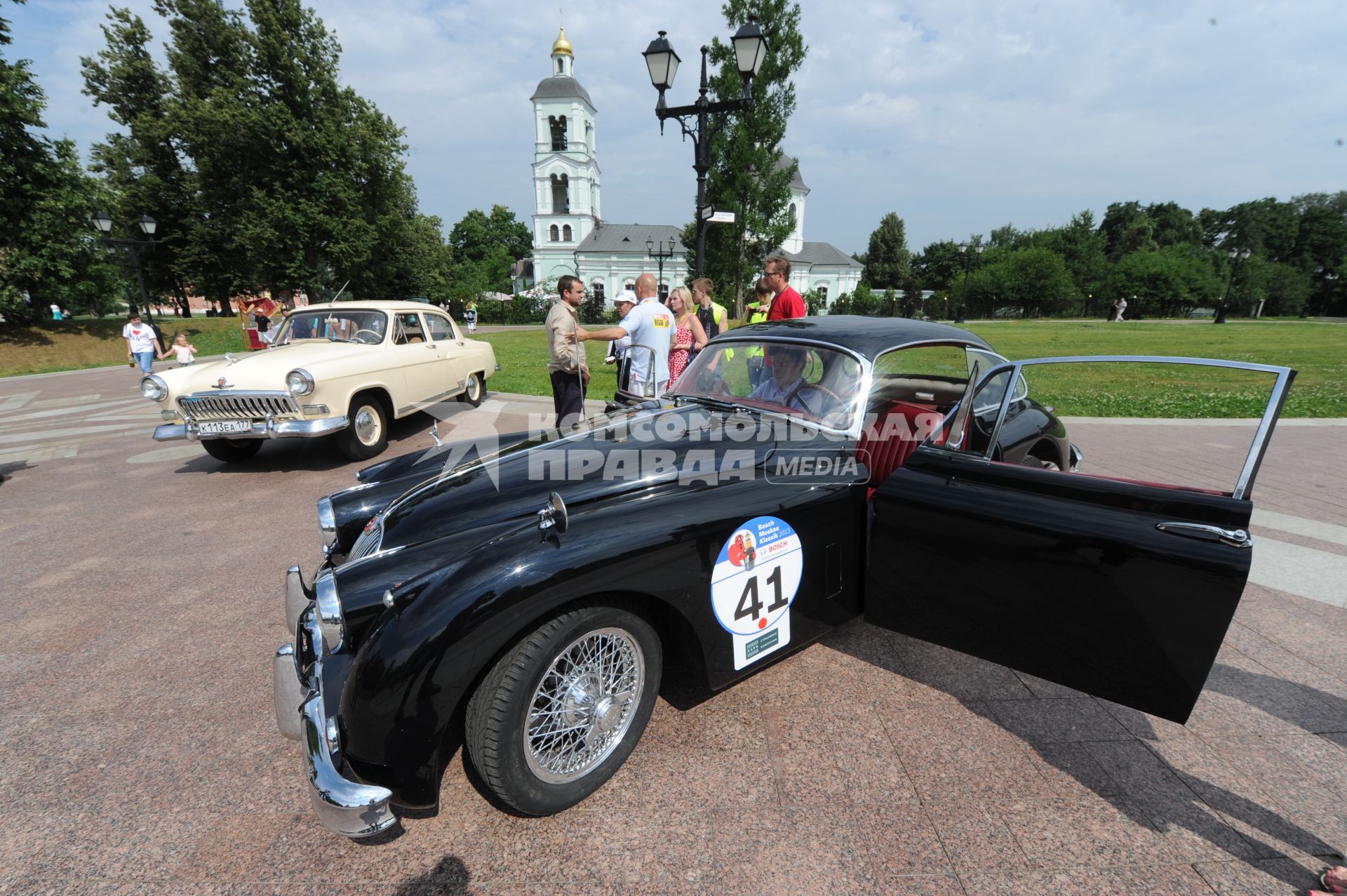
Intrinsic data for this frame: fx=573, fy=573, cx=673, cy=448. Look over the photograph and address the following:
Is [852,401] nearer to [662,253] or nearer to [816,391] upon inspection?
[816,391]

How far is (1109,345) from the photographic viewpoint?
78.2 ft

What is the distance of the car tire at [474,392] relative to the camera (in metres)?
9.34

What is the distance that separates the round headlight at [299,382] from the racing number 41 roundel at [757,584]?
18.4 ft

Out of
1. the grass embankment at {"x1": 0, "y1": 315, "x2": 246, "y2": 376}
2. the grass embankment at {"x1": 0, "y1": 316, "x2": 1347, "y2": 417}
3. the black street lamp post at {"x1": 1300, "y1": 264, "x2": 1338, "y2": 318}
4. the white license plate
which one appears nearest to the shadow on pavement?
the grass embankment at {"x1": 0, "y1": 316, "x2": 1347, "y2": 417}

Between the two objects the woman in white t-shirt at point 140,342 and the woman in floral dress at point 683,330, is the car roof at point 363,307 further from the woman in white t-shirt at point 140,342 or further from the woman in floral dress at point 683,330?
the woman in white t-shirt at point 140,342

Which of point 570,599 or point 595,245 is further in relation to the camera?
point 595,245

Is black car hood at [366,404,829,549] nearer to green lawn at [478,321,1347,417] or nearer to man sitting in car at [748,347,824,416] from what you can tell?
man sitting in car at [748,347,824,416]

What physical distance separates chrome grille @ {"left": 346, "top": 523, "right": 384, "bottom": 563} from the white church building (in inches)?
2227

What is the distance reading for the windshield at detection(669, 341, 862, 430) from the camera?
9.97ft

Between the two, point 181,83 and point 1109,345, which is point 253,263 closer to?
point 181,83

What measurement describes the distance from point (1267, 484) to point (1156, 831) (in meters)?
5.53

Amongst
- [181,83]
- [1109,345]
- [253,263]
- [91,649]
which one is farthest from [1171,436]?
[181,83]

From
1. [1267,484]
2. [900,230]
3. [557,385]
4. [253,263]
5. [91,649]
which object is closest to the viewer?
[91,649]

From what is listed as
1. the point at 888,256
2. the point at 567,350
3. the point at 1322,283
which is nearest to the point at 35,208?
the point at 567,350
